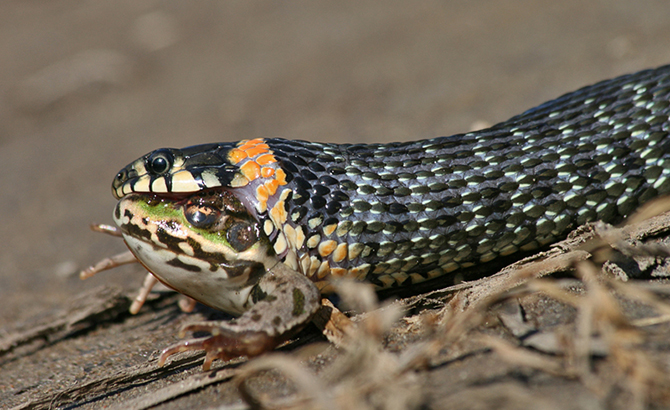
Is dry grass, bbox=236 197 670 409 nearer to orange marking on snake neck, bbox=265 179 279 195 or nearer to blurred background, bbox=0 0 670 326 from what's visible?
orange marking on snake neck, bbox=265 179 279 195

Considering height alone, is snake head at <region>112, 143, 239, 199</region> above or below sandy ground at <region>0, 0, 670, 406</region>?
below

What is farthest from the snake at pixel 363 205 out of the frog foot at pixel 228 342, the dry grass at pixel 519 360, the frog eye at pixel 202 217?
the dry grass at pixel 519 360

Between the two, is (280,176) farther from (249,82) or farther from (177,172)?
(249,82)

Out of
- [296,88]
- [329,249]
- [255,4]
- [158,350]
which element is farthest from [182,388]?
[255,4]

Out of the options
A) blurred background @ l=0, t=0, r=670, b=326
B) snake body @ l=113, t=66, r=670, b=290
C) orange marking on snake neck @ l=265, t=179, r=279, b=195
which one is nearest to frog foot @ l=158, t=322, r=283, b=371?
snake body @ l=113, t=66, r=670, b=290

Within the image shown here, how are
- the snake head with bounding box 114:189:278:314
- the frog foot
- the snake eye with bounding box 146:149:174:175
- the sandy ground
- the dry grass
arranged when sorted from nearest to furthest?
the dry grass < the frog foot < the snake head with bounding box 114:189:278:314 < the snake eye with bounding box 146:149:174:175 < the sandy ground

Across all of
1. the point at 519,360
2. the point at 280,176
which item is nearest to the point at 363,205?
the point at 280,176
